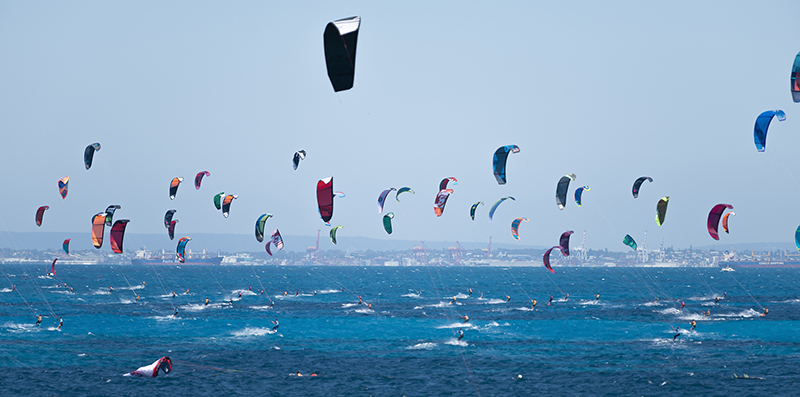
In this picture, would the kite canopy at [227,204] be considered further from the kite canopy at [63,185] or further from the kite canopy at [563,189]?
the kite canopy at [563,189]

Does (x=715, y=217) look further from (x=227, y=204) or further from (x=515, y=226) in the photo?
(x=227, y=204)

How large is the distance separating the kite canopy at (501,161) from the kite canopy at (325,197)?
1704 cm

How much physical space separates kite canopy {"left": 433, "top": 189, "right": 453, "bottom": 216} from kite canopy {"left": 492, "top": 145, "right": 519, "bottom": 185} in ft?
18.6

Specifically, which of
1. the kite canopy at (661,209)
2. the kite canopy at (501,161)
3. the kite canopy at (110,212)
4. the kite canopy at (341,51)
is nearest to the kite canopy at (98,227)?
the kite canopy at (110,212)

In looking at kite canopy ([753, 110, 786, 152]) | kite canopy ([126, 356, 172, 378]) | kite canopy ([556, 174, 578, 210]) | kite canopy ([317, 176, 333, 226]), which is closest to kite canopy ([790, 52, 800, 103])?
kite canopy ([753, 110, 786, 152])

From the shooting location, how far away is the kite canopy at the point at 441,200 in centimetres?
4525

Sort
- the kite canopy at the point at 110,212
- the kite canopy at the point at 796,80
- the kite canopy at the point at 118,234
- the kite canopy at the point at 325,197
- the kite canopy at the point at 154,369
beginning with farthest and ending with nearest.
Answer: the kite canopy at the point at 110,212
the kite canopy at the point at 118,234
the kite canopy at the point at 154,369
the kite canopy at the point at 325,197
the kite canopy at the point at 796,80

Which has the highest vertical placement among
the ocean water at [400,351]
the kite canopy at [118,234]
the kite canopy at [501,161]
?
the kite canopy at [501,161]

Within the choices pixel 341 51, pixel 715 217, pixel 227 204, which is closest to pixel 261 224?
pixel 227 204

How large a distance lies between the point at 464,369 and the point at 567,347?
11128 millimetres

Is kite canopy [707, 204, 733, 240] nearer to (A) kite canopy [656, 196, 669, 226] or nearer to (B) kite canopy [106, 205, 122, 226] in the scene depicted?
(A) kite canopy [656, 196, 669, 226]

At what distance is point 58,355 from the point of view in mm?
38656

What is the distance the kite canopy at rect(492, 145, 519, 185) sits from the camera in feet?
133

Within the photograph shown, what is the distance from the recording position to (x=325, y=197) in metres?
25.7
